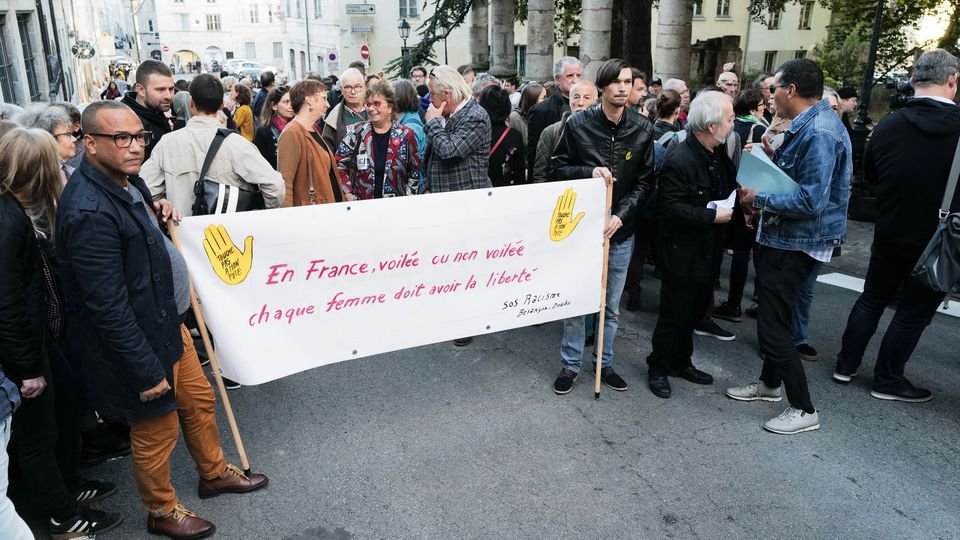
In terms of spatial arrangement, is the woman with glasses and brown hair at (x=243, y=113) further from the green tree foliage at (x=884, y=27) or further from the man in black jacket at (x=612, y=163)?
the green tree foliage at (x=884, y=27)

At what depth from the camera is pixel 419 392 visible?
16.1ft

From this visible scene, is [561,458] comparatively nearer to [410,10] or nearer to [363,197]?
[363,197]

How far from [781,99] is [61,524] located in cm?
461

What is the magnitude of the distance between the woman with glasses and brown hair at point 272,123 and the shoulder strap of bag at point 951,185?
545 centimetres

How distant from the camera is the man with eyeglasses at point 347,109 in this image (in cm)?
683

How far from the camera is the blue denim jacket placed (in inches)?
161

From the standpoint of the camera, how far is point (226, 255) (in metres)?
3.50

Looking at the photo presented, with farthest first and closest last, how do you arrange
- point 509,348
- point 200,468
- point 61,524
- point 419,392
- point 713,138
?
point 509,348 → point 419,392 → point 713,138 → point 200,468 → point 61,524

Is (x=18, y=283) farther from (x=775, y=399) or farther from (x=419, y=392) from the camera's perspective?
(x=775, y=399)

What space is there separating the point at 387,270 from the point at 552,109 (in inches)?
159

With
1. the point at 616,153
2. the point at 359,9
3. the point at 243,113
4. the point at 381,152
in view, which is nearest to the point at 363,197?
the point at 381,152

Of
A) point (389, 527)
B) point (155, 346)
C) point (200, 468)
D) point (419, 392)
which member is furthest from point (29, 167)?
point (419, 392)

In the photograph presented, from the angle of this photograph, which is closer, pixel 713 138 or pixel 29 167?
pixel 29 167

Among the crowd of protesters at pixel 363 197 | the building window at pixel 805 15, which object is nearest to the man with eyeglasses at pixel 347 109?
the crowd of protesters at pixel 363 197
